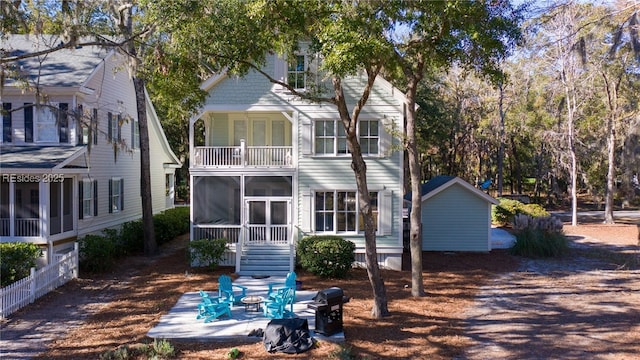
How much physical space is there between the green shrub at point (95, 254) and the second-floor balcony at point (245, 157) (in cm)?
405

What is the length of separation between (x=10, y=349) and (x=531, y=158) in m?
49.8

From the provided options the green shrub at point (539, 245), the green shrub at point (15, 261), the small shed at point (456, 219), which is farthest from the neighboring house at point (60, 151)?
the green shrub at point (539, 245)

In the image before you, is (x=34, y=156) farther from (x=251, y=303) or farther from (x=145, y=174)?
(x=251, y=303)

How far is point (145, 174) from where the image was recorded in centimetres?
1984

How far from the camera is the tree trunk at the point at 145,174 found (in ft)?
63.4

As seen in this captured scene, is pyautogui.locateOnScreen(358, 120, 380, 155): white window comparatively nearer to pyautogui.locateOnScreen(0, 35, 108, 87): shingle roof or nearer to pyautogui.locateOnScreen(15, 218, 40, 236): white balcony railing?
pyautogui.locateOnScreen(0, 35, 108, 87): shingle roof

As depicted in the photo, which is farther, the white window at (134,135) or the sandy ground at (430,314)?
the white window at (134,135)

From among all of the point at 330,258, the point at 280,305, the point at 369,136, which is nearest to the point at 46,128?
A: the point at 330,258

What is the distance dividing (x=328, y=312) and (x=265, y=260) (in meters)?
7.57

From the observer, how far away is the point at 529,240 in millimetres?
20219

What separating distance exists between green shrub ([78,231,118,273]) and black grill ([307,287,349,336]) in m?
9.28

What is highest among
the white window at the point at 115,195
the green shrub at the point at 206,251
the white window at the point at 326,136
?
the white window at the point at 326,136

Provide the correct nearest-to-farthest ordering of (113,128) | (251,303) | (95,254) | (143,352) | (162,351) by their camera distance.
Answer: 1. (162,351)
2. (143,352)
3. (251,303)
4. (95,254)
5. (113,128)

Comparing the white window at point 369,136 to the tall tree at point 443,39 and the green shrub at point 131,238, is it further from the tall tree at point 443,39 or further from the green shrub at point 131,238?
the green shrub at point 131,238
